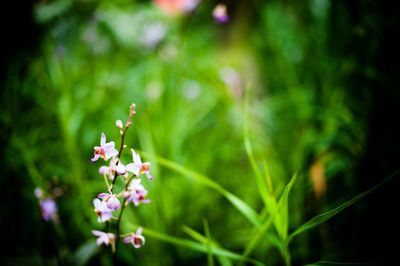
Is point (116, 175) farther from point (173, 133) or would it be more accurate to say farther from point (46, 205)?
point (173, 133)

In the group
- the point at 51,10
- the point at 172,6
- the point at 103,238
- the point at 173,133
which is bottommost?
the point at 103,238

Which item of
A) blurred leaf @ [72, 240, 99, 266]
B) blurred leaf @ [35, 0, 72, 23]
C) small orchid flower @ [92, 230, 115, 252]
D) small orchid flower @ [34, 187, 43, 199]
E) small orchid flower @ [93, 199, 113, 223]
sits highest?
blurred leaf @ [35, 0, 72, 23]

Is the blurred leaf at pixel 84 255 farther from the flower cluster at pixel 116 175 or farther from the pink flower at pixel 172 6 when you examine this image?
the pink flower at pixel 172 6

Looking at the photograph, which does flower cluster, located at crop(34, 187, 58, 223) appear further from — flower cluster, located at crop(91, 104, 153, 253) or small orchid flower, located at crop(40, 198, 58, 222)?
flower cluster, located at crop(91, 104, 153, 253)

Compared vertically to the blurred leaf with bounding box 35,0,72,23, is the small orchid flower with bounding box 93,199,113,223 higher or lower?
lower

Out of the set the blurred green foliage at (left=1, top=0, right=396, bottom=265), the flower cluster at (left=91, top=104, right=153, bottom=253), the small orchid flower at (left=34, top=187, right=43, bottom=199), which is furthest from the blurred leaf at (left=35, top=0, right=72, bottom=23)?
the flower cluster at (left=91, top=104, right=153, bottom=253)

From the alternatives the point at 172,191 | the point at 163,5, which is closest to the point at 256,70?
the point at 163,5

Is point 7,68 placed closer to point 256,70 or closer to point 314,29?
point 314,29

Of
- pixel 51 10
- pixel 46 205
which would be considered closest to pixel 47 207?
pixel 46 205

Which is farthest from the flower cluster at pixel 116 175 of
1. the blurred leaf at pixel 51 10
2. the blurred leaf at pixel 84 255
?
the blurred leaf at pixel 51 10
